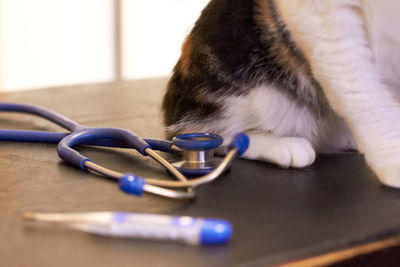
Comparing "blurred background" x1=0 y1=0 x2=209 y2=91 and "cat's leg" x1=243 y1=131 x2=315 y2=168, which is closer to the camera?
"cat's leg" x1=243 y1=131 x2=315 y2=168

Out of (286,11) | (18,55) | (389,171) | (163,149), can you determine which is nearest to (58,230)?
(163,149)

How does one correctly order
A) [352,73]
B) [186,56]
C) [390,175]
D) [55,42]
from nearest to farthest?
[390,175] → [352,73] → [186,56] → [55,42]

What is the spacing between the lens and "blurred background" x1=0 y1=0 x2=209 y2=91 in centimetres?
288

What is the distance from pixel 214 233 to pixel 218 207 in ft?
0.45

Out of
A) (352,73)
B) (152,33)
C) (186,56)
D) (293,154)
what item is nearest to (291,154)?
(293,154)

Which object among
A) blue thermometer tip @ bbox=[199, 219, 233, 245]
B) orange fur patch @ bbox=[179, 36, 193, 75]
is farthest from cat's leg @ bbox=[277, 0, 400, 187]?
blue thermometer tip @ bbox=[199, 219, 233, 245]

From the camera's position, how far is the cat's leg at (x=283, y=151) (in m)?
1.00

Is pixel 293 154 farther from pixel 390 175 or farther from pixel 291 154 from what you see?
pixel 390 175

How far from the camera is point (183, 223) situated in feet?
2.18

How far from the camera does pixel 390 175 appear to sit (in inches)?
35.4

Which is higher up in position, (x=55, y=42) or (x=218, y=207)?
(x=218, y=207)

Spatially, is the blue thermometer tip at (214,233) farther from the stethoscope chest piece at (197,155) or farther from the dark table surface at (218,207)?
the stethoscope chest piece at (197,155)

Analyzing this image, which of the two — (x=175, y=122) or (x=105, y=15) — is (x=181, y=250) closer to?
(x=175, y=122)

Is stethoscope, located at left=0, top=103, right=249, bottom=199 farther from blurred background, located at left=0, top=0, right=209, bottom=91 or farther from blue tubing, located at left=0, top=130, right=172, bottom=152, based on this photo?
blurred background, located at left=0, top=0, right=209, bottom=91
